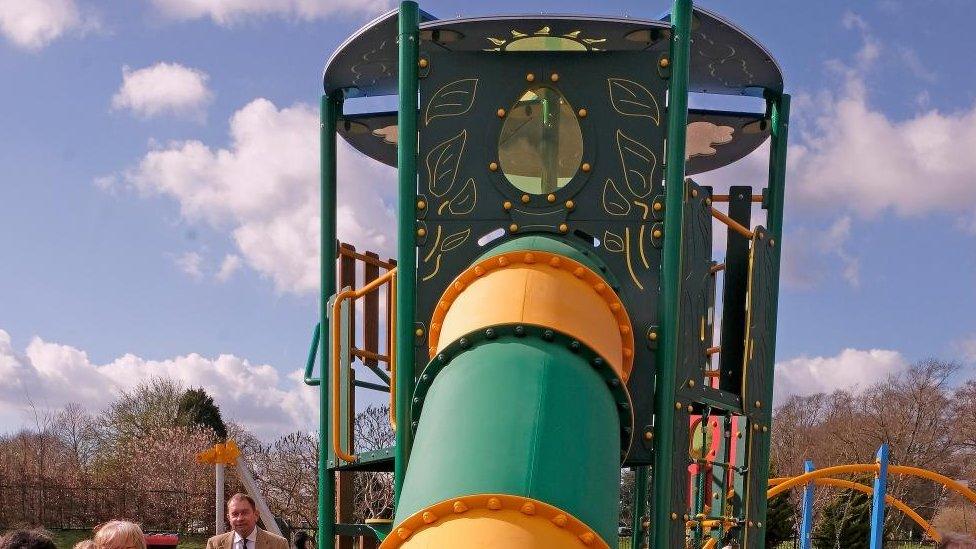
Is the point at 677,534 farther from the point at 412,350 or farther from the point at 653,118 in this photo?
→ the point at 653,118

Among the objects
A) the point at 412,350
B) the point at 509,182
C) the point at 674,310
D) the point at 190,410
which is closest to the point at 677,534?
the point at 674,310

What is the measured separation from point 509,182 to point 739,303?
1.99 meters

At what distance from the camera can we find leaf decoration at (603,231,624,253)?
5.14m

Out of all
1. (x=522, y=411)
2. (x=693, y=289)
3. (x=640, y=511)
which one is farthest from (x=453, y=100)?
(x=640, y=511)

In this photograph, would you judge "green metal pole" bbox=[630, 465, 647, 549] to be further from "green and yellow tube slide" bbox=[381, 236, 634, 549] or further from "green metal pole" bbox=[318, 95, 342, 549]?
"green metal pole" bbox=[318, 95, 342, 549]

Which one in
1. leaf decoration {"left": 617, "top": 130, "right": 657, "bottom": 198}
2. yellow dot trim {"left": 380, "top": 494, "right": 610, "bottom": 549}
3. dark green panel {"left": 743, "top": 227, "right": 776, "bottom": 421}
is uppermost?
leaf decoration {"left": 617, "top": 130, "right": 657, "bottom": 198}

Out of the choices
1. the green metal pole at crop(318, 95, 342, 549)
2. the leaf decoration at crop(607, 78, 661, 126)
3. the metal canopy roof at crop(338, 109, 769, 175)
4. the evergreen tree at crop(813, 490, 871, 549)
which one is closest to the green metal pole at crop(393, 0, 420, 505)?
the leaf decoration at crop(607, 78, 661, 126)

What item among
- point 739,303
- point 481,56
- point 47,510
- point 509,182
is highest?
point 481,56

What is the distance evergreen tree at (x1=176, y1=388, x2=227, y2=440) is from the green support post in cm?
3932

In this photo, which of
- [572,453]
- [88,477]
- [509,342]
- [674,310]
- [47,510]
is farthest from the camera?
[88,477]

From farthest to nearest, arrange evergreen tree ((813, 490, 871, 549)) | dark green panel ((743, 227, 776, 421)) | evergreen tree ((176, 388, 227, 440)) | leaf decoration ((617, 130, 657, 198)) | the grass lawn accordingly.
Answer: evergreen tree ((176, 388, 227, 440)) < the grass lawn < evergreen tree ((813, 490, 871, 549)) < dark green panel ((743, 227, 776, 421)) < leaf decoration ((617, 130, 657, 198))

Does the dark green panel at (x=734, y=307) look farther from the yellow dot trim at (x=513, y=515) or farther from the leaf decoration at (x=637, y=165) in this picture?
the yellow dot trim at (x=513, y=515)

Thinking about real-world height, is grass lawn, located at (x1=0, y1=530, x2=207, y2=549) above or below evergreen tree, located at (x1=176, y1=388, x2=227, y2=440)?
below

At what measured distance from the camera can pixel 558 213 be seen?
5223 mm
